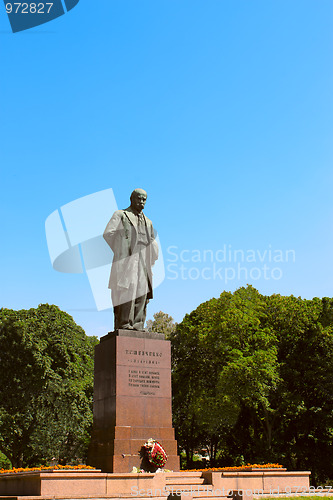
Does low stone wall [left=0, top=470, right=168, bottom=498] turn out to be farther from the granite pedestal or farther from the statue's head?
the statue's head

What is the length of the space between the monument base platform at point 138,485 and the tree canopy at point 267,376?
595 inches

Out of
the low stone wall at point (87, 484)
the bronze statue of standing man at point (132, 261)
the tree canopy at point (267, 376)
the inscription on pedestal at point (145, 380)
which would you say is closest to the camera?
the low stone wall at point (87, 484)

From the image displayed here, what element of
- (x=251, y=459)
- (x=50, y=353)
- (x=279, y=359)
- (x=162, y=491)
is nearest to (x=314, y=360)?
(x=279, y=359)

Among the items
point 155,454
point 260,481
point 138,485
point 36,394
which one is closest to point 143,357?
point 155,454

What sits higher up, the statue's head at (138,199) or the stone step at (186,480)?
the statue's head at (138,199)

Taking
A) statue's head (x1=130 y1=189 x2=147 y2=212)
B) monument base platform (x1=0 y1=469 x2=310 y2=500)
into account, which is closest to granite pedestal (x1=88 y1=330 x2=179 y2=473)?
monument base platform (x1=0 y1=469 x2=310 y2=500)

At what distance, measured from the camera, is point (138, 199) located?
17.5 metres

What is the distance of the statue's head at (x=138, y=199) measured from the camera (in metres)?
17.5

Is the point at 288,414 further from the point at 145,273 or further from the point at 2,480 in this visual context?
the point at 2,480

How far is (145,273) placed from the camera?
17.4 meters

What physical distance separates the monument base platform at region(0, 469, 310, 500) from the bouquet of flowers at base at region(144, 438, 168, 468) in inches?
12.8

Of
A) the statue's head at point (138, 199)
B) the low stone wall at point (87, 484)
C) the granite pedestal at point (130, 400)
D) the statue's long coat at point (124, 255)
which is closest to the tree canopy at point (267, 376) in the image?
the granite pedestal at point (130, 400)

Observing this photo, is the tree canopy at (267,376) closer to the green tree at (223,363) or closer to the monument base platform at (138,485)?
the green tree at (223,363)

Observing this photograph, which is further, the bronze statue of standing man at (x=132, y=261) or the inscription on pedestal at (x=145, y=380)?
the bronze statue of standing man at (x=132, y=261)
